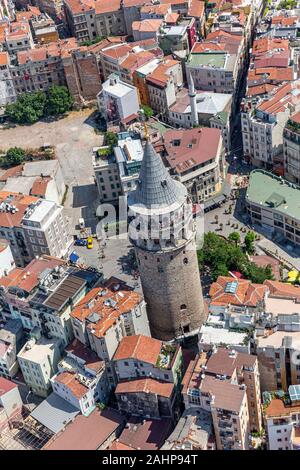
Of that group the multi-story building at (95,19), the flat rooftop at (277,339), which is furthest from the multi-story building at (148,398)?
the multi-story building at (95,19)

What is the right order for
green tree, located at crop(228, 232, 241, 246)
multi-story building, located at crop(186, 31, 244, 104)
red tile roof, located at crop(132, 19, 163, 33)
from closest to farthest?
green tree, located at crop(228, 232, 241, 246) → multi-story building, located at crop(186, 31, 244, 104) → red tile roof, located at crop(132, 19, 163, 33)

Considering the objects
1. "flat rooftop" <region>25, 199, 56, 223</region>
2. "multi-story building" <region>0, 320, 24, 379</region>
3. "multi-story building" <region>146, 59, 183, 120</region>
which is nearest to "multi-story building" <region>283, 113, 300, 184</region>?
"multi-story building" <region>146, 59, 183, 120</region>

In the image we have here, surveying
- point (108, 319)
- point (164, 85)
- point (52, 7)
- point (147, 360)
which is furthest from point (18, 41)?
point (147, 360)

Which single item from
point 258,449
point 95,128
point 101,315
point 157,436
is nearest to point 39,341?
point 101,315

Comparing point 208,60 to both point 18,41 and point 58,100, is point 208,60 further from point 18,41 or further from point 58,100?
point 18,41

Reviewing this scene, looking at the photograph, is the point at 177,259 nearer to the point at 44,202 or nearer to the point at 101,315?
the point at 101,315

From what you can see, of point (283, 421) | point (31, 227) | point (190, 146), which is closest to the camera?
point (283, 421)

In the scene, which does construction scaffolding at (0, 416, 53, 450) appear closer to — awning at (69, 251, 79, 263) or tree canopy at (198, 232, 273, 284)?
awning at (69, 251, 79, 263)
